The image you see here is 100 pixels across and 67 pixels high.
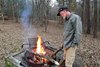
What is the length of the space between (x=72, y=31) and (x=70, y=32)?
2.6 inches

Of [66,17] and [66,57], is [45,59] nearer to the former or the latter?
[66,57]

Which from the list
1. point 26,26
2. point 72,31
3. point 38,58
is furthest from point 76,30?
point 26,26

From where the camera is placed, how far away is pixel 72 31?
5.89 m

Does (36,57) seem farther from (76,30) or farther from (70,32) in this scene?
(76,30)

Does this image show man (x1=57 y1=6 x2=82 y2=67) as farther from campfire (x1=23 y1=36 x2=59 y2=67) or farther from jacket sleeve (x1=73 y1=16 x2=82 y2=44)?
campfire (x1=23 y1=36 x2=59 y2=67)

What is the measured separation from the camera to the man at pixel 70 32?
228 inches

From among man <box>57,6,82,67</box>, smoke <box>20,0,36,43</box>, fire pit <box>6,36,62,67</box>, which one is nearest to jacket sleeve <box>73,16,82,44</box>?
man <box>57,6,82,67</box>

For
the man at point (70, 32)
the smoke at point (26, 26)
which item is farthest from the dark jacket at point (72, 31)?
the smoke at point (26, 26)

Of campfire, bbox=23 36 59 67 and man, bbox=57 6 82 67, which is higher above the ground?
man, bbox=57 6 82 67

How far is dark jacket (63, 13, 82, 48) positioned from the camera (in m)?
5.76

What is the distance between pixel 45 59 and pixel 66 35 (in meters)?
1.20

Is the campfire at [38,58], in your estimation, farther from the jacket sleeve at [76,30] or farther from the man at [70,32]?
the jacket sleeve at [76,30]

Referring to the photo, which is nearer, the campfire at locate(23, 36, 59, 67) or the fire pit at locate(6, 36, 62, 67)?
the campfire at locate(23, 36, 59, 67)

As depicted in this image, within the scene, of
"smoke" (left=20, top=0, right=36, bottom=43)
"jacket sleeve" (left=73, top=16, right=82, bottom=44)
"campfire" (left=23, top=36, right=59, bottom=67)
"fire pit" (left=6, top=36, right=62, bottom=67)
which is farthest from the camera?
"smoke" (left=20, top=0, right=36, bottom=43)
